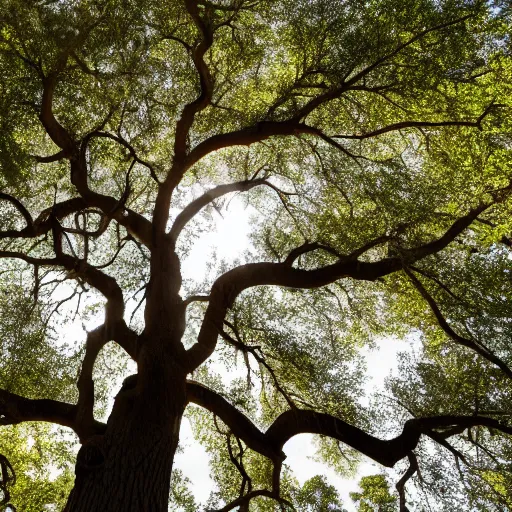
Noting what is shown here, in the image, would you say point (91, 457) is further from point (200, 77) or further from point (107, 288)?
point (200, 77)

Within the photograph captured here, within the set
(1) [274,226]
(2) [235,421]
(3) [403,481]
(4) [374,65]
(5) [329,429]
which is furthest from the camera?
(1) [274,226]

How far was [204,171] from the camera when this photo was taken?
1471 cm

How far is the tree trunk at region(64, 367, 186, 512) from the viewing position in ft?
17.3

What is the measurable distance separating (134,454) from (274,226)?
8.99 meters

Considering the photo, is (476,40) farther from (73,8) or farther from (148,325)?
(148,325)

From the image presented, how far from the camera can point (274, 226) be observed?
13805mm

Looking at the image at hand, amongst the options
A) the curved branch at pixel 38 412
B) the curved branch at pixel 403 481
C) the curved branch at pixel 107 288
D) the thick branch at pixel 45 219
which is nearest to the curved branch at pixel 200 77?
the thick branch at pixel 45 219

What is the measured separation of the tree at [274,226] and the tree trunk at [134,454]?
0.03m

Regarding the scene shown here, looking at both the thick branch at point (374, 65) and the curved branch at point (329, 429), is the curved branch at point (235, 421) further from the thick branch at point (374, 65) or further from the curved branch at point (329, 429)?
the thick branch at point (374, 65)

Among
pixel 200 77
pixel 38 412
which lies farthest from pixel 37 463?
pixel 200 77

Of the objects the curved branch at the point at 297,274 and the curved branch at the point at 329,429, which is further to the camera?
the curved branch at the point at 297,274

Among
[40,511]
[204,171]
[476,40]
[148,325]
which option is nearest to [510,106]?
[476,40]

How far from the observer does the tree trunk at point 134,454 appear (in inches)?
207

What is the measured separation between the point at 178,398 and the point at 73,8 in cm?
714
